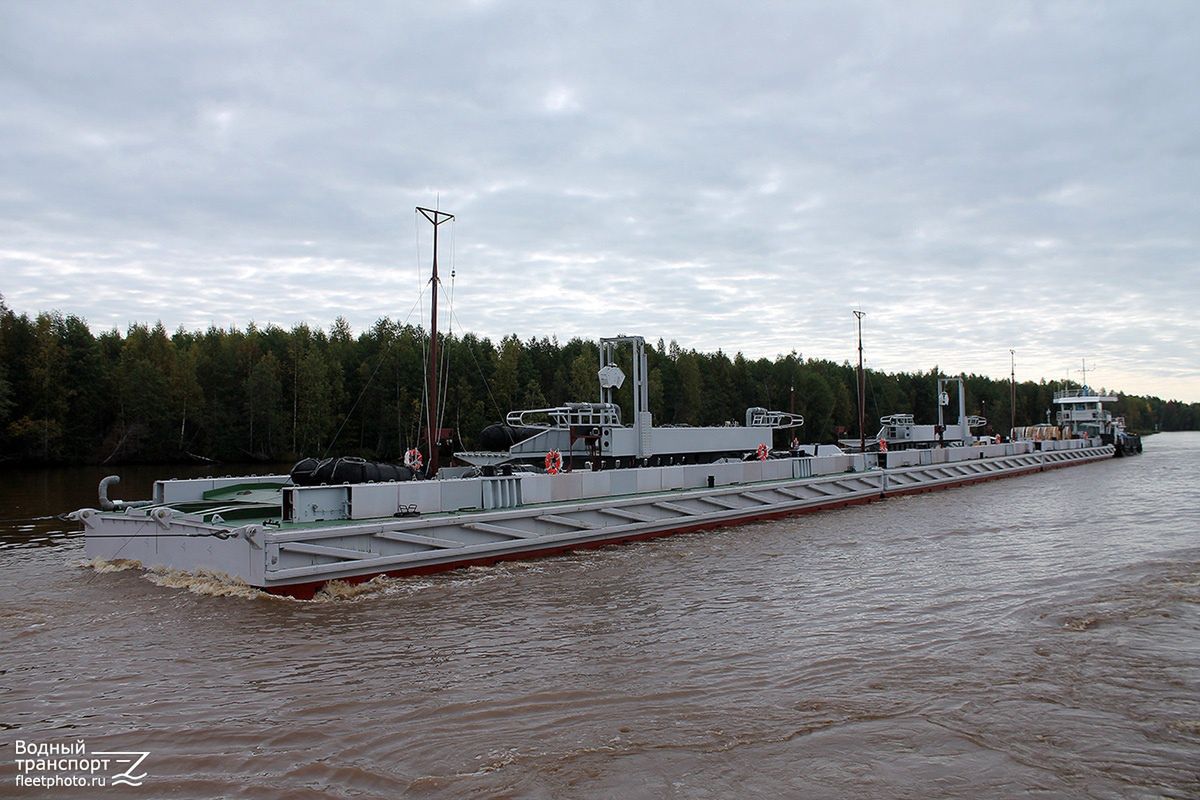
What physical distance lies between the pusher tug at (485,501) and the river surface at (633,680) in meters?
0.62

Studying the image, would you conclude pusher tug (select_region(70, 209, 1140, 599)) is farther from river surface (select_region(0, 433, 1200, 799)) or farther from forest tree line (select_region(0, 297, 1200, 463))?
forest tree line (select_region(0, 297, 1200, 463))

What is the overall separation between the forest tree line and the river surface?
3551cm

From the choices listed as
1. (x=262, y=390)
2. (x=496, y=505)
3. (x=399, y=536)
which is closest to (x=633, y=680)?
(x=399, y=536)

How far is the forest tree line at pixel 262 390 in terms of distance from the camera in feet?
187

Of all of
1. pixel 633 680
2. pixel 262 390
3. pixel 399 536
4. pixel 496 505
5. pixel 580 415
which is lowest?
pixel 633 680

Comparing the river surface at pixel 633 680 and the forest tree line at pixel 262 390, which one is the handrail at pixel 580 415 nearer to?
the river surface at pixel 633 680

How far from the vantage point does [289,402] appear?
67250 millimetres

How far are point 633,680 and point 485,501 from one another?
8.92m

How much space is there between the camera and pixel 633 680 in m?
8.81

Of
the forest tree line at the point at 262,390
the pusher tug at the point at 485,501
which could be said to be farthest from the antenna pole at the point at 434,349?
the forest tree line at the point at 262,390

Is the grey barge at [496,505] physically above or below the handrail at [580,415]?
below

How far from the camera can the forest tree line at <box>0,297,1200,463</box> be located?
187 feet

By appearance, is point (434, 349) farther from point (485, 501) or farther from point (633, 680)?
point (633, 680)

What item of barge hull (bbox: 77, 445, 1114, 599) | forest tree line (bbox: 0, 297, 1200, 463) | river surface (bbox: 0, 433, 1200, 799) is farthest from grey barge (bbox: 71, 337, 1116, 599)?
forest tree line (bbox: 0, 297, 1200, 463)
